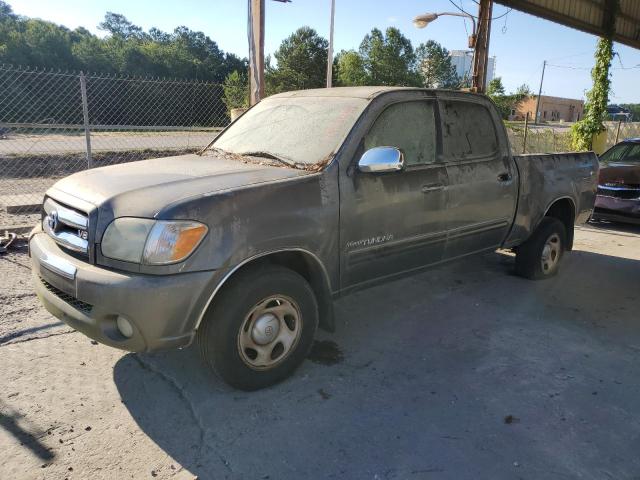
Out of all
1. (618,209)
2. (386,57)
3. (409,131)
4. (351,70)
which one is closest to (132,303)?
(409,131)

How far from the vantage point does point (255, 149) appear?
392 centimetres

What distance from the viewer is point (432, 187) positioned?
4.09 metres

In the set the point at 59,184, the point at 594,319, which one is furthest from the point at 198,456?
the point at 594,319

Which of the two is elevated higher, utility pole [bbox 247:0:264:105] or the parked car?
utility pole [bbox 247:0:264:105]

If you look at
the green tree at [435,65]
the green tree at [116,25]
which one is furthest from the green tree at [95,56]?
the green tree at [116,25]

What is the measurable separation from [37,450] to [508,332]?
3.58 metres

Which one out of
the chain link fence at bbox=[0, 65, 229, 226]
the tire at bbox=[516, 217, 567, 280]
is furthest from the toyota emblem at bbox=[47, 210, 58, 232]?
the chain link fence at bbox=[0, 65, 229, 226]

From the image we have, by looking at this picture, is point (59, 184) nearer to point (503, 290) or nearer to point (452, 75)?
point (503, 290)

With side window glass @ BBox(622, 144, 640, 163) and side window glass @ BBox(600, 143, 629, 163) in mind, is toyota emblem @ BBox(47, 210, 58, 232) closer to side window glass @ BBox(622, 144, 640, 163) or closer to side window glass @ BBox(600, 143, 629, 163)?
side window glass @ BBox(622, 144, 640, 163)

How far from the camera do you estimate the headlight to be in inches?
106

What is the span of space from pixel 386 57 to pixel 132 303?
290ft

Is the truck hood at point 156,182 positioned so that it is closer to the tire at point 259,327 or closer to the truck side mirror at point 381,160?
the truck side mirror at point 381,160

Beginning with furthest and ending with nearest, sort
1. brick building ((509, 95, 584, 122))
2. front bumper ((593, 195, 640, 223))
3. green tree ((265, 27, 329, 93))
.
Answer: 1. brick building ((509, 95, 584, 122))
2. green tree ((265, 27, 329, 93))
3. front bumper ((593, 195, 640, 223))

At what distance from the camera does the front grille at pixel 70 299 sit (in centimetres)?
287
